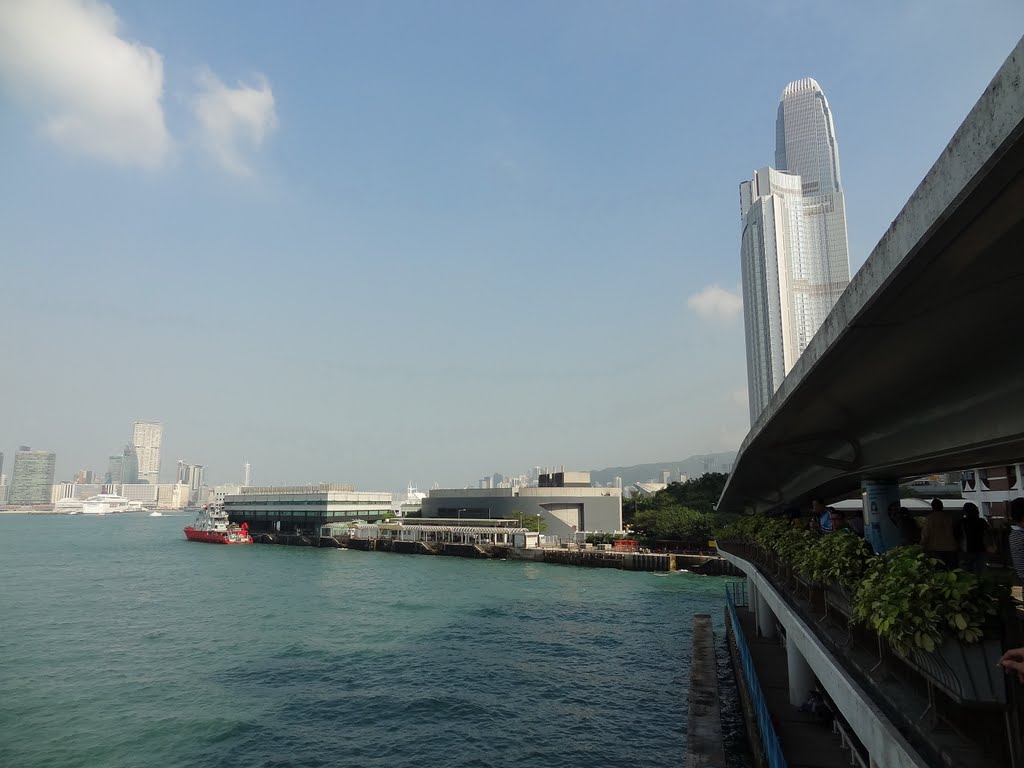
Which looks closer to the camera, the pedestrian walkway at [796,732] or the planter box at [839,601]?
the planter box at [839,601]

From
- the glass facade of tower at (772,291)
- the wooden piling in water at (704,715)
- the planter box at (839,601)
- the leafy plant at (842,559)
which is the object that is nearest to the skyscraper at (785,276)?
the glass facade of tower at (772,291)

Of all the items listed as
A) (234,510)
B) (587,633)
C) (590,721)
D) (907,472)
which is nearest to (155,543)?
(234,510)

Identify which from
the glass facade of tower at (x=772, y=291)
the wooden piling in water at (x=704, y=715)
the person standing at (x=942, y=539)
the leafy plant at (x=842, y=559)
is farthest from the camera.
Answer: the glass facade of tower at (x=772, y=291)

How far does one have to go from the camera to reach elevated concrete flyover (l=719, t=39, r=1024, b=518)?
3.92m

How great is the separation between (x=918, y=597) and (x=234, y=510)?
357 ft

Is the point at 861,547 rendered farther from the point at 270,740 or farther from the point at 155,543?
the point at 155,543

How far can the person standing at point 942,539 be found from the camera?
25.1ft

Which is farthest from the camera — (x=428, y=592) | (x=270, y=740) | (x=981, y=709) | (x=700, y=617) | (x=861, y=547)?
(x=428, y=592)

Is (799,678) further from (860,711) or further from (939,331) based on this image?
(939,331)

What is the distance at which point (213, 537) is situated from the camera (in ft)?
296

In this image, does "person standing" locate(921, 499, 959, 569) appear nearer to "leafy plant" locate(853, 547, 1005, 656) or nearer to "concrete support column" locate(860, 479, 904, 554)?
"leafy plant" locate(853, 547, 1005, 656)

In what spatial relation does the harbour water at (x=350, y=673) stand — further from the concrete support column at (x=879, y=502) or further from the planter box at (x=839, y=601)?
the planter box at (x=839, y=601)

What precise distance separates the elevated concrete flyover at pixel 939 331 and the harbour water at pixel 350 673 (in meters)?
9.50

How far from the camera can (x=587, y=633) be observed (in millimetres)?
29703
